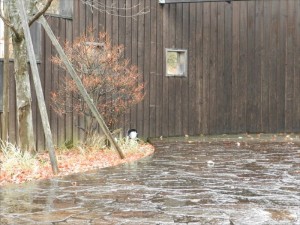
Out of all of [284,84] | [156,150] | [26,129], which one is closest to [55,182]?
[26,129]

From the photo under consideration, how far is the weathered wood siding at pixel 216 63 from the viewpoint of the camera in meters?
12.7

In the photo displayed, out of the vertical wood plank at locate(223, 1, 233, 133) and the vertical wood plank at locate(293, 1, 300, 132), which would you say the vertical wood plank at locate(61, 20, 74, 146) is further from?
the vertical wood plank at locate(293, 1, 300, 132)

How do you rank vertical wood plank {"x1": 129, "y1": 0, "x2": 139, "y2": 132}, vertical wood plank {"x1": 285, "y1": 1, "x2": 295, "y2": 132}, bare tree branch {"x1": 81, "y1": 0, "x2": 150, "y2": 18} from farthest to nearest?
vertical wood plank {"x1": 285, "y1": 1, "x2": 295, "y2": 132} < vertical wood plank {"x1": 129, "y1": 0, "x2": 139, "y2": 132} < bare tree branch {"x1": 81, "y1": 0, "x2": 150, "y2": 18}

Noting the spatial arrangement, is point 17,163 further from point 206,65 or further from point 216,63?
point 216,63

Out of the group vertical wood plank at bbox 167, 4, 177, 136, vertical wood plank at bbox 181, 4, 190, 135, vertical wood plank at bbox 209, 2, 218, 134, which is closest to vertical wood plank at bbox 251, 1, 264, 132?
vertical wood plank at bbox 209, 2, 218, 134

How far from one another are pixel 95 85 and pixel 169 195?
15.0 ft

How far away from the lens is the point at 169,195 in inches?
210

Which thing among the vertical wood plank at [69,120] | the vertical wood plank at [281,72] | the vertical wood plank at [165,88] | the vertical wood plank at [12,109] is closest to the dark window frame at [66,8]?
the vertical wood plank at [69,120]

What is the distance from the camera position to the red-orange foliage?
9.60 m

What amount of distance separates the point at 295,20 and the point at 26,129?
355 inches

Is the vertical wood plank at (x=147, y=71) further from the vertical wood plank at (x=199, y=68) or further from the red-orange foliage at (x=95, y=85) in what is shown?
the red-orange foliage at (x=95, y=85)

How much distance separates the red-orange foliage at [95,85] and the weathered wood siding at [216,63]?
183 centimetres

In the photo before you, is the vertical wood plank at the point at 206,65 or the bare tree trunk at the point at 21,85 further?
the vertical wood plank at the point at 206,65

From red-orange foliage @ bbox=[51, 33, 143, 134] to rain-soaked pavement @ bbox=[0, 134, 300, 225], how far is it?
1.88 meters
